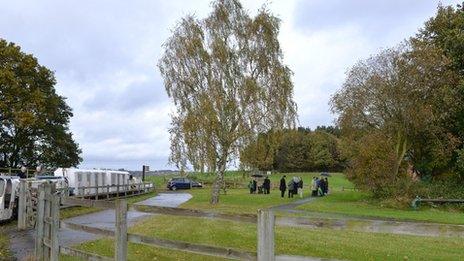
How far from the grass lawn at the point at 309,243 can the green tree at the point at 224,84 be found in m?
17.1

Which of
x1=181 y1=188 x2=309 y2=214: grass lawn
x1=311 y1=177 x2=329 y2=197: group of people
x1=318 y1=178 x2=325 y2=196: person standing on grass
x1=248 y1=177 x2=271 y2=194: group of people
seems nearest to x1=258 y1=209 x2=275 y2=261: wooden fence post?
x1=181 y1=188 x2=309 y2=214: grass lawn

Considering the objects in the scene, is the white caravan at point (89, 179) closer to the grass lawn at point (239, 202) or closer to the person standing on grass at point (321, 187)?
the grass lawn at point (239, 202)

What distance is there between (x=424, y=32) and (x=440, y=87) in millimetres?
8061

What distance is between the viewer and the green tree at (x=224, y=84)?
3512 centimetres

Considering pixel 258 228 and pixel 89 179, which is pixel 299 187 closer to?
pixel 89 179

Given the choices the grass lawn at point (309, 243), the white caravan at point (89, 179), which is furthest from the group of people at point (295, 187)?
the grass lawn at point (309, 243)

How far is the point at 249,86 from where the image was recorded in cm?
3516

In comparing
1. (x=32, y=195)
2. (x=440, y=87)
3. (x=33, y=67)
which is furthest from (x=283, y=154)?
(x=32, y=195)

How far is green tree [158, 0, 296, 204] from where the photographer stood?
115 ft

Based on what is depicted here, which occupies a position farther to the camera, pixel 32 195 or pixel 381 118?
pixel 381 118

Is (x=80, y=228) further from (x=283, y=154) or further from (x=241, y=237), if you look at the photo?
(x=283, y=154)

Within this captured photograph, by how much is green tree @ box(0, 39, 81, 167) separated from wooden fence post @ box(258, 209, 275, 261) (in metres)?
47.0

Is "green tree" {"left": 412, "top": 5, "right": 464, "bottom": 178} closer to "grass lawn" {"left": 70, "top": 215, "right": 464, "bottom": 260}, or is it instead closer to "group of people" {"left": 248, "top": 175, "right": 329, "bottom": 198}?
"group of people" {"left": 248, "top": 175, "right": 329, "bottom": 198}

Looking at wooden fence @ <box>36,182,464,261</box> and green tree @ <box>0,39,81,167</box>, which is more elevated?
green tree @ <box>0,39,81,167</box>
